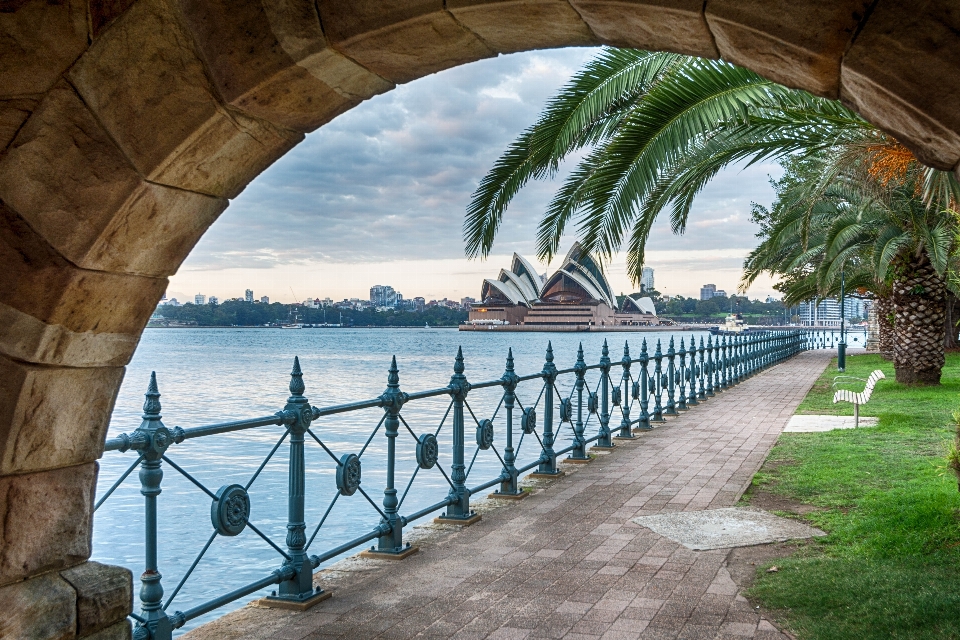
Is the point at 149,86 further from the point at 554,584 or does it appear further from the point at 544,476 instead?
the point at 544,476

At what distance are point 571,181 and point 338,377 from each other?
37.0 m

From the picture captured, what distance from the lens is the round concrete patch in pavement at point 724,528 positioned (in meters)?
A: 6.06

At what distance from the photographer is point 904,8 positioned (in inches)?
86.7

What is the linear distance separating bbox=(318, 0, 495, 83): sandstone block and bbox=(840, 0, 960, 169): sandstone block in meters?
1.18

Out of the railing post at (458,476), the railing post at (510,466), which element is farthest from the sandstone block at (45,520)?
the railing post at (510,466)

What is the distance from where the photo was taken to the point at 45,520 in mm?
3068

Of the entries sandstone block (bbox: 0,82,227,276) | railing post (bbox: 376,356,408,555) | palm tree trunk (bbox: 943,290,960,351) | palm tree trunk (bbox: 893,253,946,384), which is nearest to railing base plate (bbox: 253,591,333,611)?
railing post (bbox: 376,356,408,555)

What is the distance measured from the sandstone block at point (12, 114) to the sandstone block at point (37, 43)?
1.0 inches

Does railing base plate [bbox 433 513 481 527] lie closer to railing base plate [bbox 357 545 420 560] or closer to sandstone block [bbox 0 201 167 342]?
railing base plate [bbox 357 545 420 560]

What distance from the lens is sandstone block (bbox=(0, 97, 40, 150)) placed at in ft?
9.28

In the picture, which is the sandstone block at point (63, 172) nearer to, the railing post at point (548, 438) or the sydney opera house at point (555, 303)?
the railing post at point (548, 438)

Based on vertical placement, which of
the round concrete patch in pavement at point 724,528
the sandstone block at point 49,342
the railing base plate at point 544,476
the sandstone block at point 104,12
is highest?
the sandstone block at point 104,12

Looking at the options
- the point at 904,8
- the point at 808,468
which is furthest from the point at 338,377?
the point at 904,8

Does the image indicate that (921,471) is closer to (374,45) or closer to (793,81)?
(793,81)
